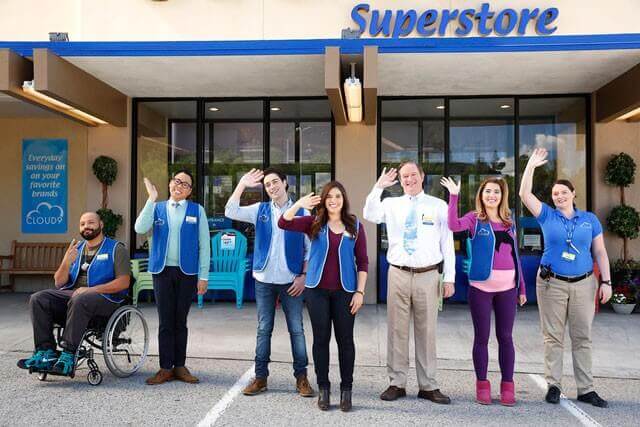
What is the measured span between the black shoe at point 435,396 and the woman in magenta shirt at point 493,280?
10.4 inches

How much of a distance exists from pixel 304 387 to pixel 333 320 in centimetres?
69

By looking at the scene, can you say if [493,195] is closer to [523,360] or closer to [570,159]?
[523,360]

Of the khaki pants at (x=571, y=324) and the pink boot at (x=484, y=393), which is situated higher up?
the khaki pants at (x=571, y=324)

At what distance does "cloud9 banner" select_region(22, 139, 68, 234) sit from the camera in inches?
392

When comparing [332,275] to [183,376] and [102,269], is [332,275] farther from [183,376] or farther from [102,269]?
[102,269]

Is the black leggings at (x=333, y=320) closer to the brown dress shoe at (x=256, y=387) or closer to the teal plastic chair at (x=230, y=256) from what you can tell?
the brown dress shoe at (x=256, y=387)

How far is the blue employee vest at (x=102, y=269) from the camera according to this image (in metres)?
4.94

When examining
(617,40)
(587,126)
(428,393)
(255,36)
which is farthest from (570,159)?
(428,393)

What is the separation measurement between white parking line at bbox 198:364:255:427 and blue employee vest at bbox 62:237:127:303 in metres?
1.27

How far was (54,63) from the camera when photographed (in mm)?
6742

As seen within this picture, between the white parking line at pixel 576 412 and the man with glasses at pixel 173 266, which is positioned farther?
the man with glasses at pixel 173 266

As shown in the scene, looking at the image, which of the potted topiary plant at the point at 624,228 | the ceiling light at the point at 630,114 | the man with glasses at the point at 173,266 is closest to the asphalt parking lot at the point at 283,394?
the man with glasses at the point at 173,266

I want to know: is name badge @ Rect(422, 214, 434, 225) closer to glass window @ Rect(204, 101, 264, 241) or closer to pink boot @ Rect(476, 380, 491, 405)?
pink boot @ Rect(476, 380, 491, 405)

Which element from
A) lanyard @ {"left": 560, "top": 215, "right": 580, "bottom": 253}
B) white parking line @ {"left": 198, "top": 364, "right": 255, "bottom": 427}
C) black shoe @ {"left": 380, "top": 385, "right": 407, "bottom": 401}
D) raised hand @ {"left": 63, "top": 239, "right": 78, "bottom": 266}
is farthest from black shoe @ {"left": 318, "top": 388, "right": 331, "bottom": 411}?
raised hand @ {"left": 63, "top": 239, "right": 78, "bottom": 266}
